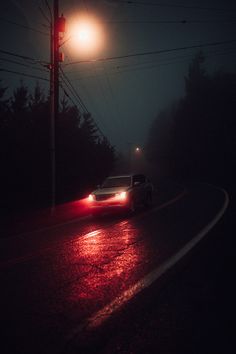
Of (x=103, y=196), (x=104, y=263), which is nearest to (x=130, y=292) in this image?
(x=104, y=263)

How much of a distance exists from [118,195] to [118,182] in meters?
1.75

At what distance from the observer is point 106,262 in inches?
290

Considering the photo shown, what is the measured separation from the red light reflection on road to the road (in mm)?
14

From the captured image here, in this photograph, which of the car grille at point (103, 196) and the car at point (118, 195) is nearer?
the car at point (118, 195)

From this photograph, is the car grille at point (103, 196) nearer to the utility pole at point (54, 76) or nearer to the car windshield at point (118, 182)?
the car windshield at point (118, 182)

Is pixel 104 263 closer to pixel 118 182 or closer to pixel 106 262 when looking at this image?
pixel 106 262

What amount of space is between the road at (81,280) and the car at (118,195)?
11.9ft

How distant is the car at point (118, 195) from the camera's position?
51.6ft

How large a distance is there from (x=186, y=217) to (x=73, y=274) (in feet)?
27.5

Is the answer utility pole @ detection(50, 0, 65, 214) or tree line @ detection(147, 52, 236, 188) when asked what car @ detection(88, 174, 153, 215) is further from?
tree line @ detection(147, 52, 236, 188)

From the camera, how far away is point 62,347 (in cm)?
372

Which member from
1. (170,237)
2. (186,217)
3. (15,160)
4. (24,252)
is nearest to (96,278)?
(24,252)

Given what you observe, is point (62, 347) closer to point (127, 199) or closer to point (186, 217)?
point (186, 217)

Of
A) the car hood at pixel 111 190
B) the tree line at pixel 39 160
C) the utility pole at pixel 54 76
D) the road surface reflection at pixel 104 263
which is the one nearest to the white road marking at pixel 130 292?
the road surface reflection at pixel 104 263
